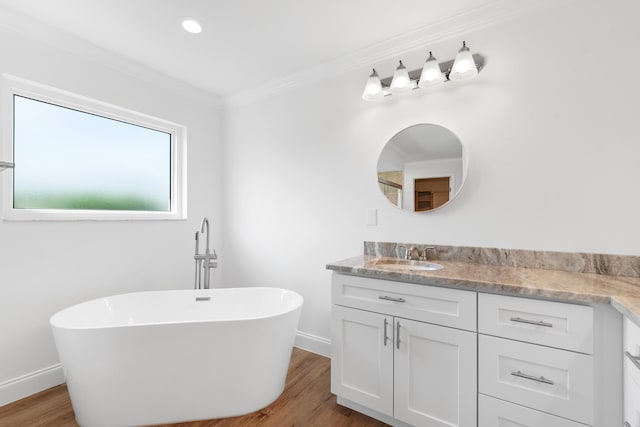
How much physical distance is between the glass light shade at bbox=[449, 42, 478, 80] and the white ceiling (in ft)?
0.95

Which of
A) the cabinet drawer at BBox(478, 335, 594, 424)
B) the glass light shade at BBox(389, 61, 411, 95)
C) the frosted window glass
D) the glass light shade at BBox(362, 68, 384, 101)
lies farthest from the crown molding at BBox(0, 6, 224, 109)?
the cabinet drawer at BBox(478, 335, 594, 424)

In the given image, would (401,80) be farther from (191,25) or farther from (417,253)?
(191,25)

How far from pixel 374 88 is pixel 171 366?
216 centimetres

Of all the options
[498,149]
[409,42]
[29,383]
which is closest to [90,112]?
[29,383]

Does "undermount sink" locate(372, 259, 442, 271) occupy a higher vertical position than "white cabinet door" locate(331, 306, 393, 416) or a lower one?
higher

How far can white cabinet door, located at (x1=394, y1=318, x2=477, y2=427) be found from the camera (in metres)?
1.35

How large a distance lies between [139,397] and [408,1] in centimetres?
271

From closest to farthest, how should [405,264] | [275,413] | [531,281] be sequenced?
[531,281], [275,413], [405,264]

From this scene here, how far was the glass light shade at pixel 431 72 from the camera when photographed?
1843 mm

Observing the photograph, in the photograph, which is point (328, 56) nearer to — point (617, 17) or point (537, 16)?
point (537, 16)

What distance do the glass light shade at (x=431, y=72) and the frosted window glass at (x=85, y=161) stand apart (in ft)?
7.72

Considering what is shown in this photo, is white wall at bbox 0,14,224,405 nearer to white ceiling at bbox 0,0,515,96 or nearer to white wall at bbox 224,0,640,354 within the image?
white ceiling at bbox 0,0,515,96

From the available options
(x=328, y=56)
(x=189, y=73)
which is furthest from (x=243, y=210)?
(x=328, y=56)

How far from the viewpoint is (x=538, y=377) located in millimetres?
1207
